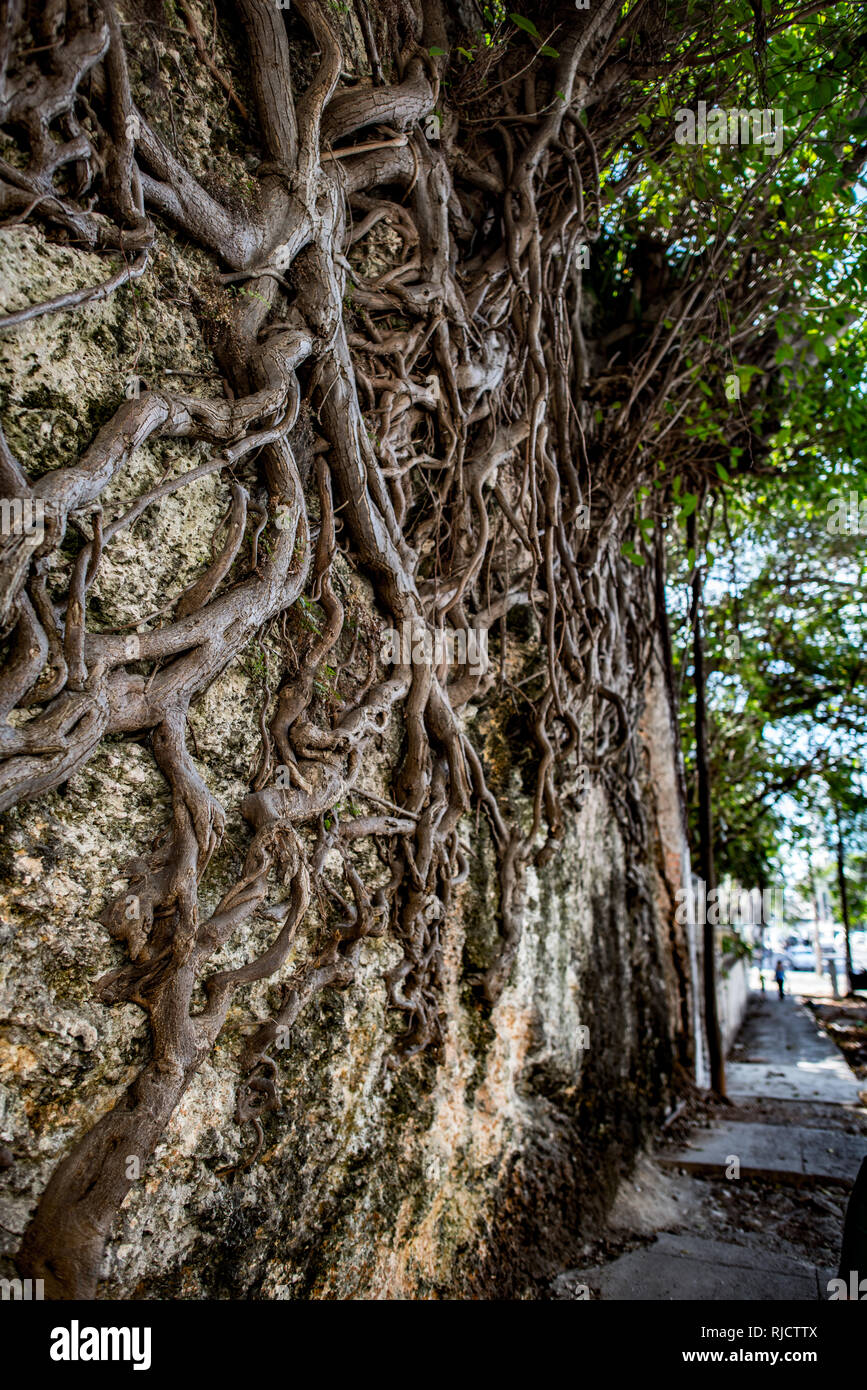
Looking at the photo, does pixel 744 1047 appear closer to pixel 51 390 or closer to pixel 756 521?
pixel 756 521

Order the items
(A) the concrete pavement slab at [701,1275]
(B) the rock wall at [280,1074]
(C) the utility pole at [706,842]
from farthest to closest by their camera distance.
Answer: (C) the utility pole at [706,842] < (A) the concrete pavement slab at [701,1275] < (B) the rock wall at [280,1074]

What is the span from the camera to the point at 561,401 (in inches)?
121

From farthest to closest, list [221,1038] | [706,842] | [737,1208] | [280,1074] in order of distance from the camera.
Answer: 1. [706,842]
2. [737,1208]
3. [280,1074]
4. [221,1038]

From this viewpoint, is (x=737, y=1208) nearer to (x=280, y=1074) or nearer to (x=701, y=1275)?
(x=701, y=1275)

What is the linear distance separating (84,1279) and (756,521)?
6.25 meters

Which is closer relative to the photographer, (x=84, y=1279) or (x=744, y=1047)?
(x=84, y=1279)

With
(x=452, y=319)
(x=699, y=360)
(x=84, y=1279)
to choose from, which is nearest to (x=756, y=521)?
(x=699, y=360)

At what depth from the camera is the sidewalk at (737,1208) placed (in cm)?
253

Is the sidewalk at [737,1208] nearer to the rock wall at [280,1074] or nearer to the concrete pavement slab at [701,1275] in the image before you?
the concrete pavement slab at [701,1275]

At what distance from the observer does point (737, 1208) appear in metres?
3.15

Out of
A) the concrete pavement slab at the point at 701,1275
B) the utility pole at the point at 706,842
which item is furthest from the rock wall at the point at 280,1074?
the utility pole at the point at 706,842

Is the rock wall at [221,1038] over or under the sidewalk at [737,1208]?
over

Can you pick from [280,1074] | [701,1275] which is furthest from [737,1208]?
[280,1074]

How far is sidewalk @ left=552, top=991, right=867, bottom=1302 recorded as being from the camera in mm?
2533
